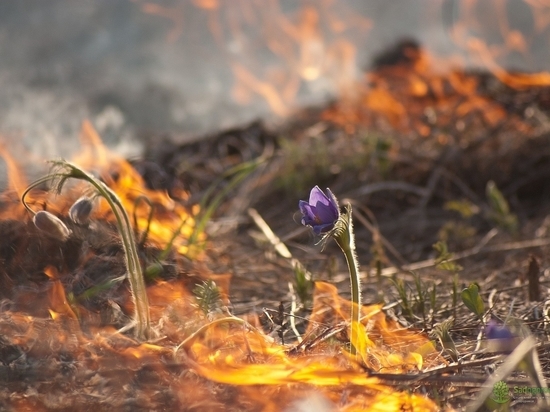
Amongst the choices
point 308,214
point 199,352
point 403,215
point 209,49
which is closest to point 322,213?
point 308,214

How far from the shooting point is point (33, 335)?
1.62 metres

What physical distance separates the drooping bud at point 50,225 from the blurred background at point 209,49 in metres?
4.14

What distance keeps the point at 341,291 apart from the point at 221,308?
79 cm

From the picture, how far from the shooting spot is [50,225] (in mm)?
1942

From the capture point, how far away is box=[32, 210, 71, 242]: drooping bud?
1905 mm

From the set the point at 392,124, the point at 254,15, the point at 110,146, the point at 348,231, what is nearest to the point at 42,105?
the point at 110,146

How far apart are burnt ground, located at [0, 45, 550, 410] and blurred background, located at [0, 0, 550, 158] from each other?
73 centimetres

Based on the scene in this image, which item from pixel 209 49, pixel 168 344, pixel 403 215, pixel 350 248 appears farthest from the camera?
pixel 209 49

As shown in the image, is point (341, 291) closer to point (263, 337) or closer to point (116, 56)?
point (263, 337)

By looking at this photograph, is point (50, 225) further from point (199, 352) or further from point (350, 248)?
point (350, 248)

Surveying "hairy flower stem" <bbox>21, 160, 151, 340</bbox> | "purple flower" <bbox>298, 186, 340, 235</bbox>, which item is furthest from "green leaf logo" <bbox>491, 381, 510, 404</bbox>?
"hairy flower stem" <bbox>21, 160, 151, 340</bbox>

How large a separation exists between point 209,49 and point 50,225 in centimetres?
525

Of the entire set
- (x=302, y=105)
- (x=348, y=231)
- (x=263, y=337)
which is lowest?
(x=302, y=105)

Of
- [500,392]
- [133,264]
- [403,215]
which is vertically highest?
[133,264]
